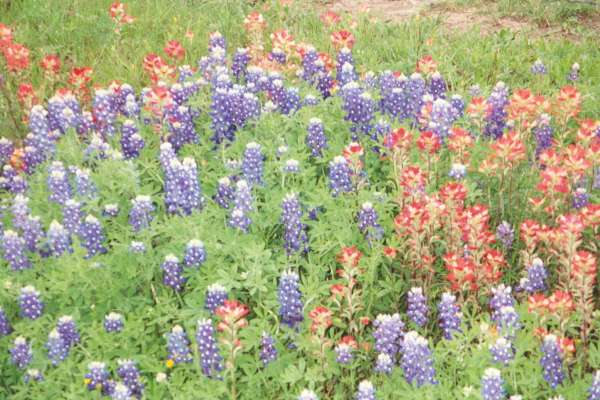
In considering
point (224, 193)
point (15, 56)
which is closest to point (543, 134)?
point (224, 193)

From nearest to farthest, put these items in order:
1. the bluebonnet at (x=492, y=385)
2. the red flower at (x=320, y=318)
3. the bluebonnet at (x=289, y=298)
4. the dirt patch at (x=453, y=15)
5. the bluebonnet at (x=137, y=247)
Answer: the bluebonnet at (x=492, y=385) → the red flower at (x=320, y=318) → the bluebonnet at (x=289, y=298) → the bluebonnet at (x=137, y=247) → the dirt patch at (x=453, y=15)

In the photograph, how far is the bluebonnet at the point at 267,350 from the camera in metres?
3.47

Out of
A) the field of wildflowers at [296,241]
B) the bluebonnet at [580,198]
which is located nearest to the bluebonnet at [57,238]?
the field of wildflowers at [296,241]

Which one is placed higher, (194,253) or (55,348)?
(194,253)

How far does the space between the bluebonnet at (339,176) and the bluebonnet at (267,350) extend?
1046 mm

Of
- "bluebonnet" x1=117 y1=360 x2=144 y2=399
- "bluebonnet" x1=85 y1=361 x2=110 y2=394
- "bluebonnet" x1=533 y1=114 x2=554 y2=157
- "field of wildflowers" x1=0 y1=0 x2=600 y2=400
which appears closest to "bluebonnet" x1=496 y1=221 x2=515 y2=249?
"field of wildflowers" x1=0 y1=0 x2=600 y2=400

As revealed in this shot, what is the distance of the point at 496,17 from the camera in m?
7.63

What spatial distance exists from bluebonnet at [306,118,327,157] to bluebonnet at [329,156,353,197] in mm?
379

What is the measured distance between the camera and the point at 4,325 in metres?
3.74

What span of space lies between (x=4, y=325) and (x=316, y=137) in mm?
1961

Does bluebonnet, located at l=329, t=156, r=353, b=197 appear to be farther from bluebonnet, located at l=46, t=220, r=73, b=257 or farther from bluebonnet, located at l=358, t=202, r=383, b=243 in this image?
bluebonnet, located at l=46, t=220, r=73, b=257

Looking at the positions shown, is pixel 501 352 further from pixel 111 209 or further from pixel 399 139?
pixel 111 209

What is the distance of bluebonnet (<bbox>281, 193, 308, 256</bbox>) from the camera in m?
3.98

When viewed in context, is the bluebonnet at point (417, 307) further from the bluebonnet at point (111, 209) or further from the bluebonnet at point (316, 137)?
the bluebonnet at point (111, 209)
